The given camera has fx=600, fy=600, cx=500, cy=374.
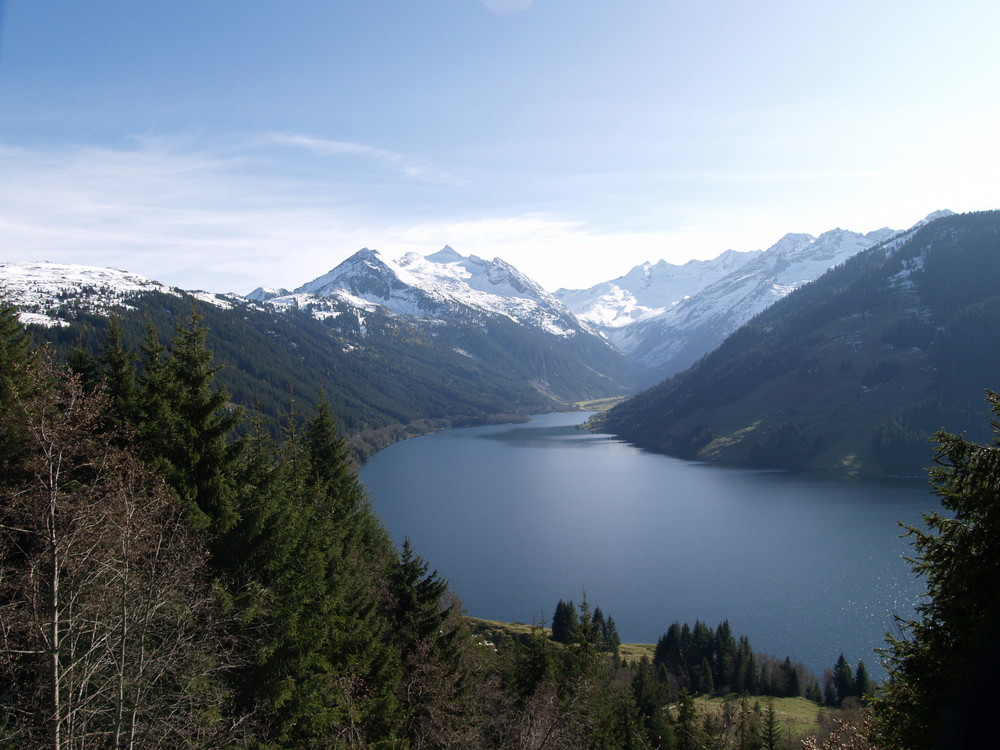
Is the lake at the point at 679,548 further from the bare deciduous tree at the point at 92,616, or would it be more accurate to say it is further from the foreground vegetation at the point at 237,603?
the bare deciduous tree at the point at 92,616

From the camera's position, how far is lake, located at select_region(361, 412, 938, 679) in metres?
64.6

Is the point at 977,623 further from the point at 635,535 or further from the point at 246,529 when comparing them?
the point at 635,535

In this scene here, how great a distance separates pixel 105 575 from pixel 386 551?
2173 centimetres

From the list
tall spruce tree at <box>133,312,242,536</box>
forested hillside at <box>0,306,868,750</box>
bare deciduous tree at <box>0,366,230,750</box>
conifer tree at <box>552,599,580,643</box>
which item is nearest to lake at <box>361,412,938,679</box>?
conifer tree at <box>552,599,580,643</box>

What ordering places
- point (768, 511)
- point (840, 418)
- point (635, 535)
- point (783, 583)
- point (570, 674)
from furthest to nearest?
point (840, 418) < point (768, 511) < point (635, 535) < point (783, 583) < point (570, 674)

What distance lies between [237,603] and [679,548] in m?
81.8

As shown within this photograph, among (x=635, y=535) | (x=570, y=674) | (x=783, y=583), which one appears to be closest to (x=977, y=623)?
(x=570, y=674)

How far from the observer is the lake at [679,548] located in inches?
2544

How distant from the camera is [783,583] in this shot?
73000 mm

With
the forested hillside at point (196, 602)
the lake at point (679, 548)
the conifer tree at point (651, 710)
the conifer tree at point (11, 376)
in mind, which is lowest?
the lake at point (679, 548)

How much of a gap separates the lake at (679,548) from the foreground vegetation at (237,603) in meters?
39.2

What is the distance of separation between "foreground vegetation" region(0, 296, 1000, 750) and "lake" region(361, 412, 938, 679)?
39158 millimetres

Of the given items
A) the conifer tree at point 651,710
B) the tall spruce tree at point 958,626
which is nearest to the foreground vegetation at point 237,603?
the tall spruce tree at point 958,626

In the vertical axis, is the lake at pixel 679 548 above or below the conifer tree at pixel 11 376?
below
